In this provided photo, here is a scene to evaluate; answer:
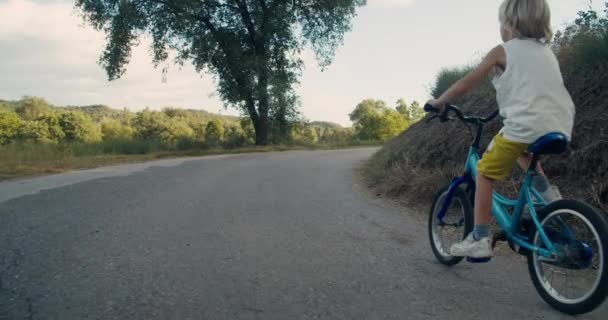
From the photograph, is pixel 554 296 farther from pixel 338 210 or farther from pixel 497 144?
pixel 338 210

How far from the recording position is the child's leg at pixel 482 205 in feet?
9.87

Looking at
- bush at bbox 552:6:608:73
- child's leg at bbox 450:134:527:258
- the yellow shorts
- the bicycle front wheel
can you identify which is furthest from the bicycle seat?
bush at bbox 552:6:608:73

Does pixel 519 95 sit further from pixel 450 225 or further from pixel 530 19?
pixel 450 225

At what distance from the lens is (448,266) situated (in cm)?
351

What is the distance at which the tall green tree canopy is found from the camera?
2047cm

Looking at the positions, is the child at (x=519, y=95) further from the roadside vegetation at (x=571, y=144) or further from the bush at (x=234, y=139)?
the bush at (x=234, y=139)

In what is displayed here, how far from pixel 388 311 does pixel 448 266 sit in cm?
116

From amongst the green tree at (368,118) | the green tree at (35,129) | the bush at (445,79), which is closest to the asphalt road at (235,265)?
the bush at (445,79)

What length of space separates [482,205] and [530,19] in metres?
1.33

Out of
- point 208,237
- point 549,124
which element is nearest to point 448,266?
point 549,124

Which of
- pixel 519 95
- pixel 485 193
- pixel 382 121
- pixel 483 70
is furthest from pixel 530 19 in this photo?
pixel 382 121

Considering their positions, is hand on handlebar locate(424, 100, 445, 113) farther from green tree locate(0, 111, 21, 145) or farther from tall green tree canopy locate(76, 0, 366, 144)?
→ green tree locate(0, 111, 21, 145)

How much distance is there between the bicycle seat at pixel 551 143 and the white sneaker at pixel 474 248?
0.78 meters

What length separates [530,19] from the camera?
9.22 ft
